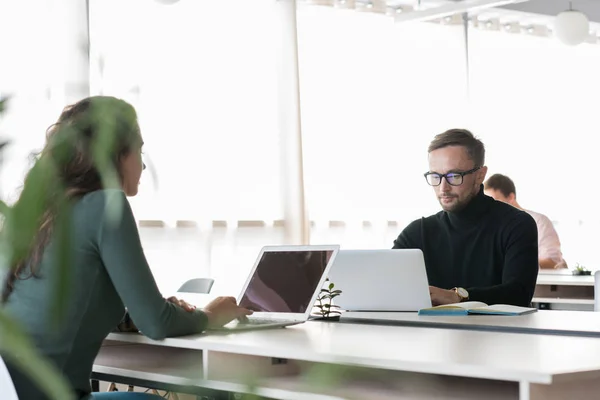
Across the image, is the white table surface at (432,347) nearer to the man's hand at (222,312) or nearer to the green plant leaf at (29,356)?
the man's hand at (222,312)

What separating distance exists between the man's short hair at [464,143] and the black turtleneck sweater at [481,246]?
14 centimetres

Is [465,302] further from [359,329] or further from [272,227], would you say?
[272,227]

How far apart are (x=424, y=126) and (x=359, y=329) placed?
202 inches

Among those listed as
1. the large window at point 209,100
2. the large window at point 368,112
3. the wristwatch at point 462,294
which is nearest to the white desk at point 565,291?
the wristwatch at point 462,294

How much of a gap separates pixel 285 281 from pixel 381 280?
423mm

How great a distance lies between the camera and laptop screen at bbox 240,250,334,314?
96.0 inches

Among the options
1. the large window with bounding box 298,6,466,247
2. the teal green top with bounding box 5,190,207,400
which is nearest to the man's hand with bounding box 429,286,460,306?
the teal green top with bounding box 5,190,207,400

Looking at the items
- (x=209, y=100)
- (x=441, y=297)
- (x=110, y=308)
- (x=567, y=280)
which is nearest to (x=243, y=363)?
(x=110, y=308)

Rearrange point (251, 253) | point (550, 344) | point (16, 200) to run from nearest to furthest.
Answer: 1. point (16, 200)
2. point (550, 344)
3. point (251, 253)

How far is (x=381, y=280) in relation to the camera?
9.23ft

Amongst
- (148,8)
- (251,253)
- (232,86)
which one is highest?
(148,8)

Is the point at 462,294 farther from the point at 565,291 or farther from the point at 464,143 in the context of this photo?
the point at 565,291

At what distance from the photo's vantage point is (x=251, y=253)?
6406 millimetres

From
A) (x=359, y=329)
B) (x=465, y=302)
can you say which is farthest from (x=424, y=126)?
(x=359, y=329)
